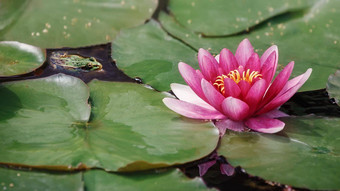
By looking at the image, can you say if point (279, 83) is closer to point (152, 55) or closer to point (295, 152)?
point (295, 152)

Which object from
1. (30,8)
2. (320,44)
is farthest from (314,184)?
(30,8)

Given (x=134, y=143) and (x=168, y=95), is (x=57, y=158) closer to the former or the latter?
(x=134, y=143)

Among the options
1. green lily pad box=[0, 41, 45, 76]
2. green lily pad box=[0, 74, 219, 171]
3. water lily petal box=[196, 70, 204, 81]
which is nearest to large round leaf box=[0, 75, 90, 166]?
green lily pad box=[0, 74, 219, 171]

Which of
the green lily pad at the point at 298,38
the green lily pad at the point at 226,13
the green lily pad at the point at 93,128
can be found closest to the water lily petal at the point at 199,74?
the green lily pad at the point at 93,128

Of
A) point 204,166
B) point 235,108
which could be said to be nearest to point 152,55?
point 235,108

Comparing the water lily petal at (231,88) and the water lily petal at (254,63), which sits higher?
the water lily petal at (254,63)

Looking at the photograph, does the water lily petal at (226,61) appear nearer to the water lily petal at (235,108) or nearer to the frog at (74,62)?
the water lily petal at (235,108)
